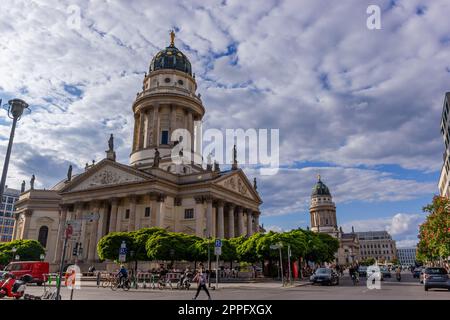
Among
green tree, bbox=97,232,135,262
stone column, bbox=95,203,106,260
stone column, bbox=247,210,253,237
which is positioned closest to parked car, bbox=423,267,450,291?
green tree, bbox=97,232,135,262

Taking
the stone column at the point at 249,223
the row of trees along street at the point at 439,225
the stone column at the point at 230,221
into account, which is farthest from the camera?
the stone column at the point at 249,223

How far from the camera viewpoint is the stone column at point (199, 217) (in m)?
50.7

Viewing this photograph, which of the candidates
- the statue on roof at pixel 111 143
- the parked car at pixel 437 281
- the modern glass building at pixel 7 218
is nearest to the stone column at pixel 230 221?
the statue on roof at pixel 111 143

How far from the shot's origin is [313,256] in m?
52.9

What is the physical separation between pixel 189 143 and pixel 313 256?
31437 mm

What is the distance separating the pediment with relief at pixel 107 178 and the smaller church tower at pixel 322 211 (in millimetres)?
115470

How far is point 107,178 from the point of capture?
54844 mm

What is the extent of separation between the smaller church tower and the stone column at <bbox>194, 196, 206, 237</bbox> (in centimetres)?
11058

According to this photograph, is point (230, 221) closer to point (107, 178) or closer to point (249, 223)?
point (249, 223)

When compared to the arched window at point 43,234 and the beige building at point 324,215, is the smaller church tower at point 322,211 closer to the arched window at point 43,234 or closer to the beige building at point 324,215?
the beige building at point 324,215

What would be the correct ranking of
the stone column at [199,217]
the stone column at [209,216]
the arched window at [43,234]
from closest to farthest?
the stone column at [199,217]
the stone column at [209,216]
the arched window at [43,234]

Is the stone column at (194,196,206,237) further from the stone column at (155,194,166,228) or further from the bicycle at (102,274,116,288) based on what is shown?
the bicycle at (102,274,116,288)

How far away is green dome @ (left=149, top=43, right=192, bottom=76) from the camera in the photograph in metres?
74.1
